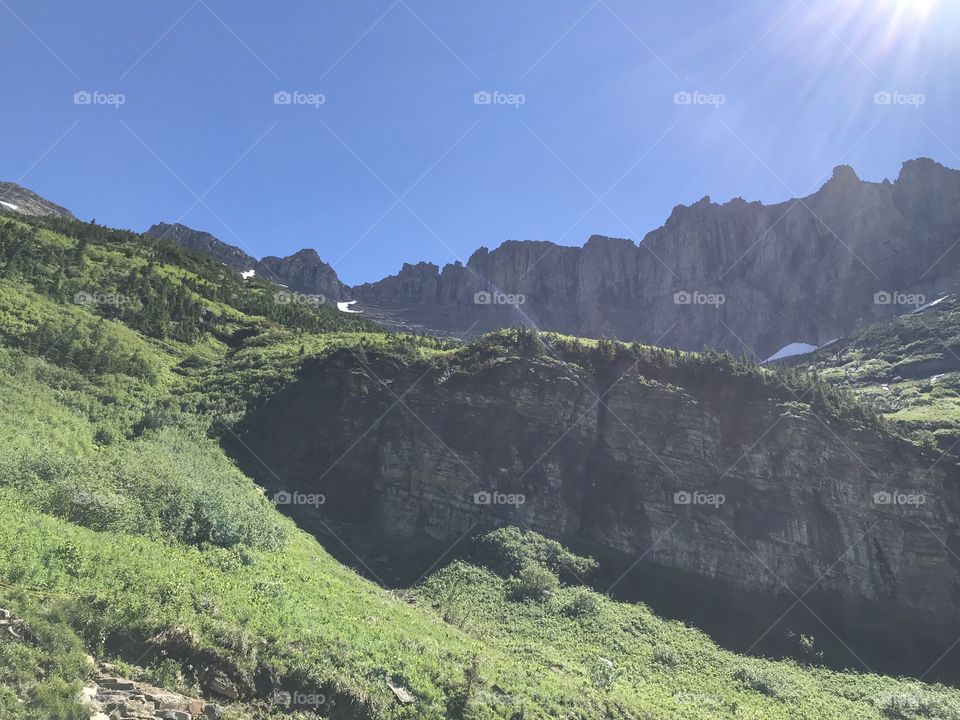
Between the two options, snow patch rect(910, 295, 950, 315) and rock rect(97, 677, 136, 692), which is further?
snow patch rect(910, 295, 950, 315)

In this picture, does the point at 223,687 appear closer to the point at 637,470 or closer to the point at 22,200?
the point at 637,470

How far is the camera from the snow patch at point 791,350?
6681 inches

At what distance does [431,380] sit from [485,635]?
24397mm

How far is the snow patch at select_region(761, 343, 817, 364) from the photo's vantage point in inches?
6681

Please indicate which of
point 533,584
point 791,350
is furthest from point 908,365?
point 533,584

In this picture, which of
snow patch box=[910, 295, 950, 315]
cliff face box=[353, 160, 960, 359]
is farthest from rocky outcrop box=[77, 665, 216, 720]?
snow patch box=[910, 295, 950, 315]

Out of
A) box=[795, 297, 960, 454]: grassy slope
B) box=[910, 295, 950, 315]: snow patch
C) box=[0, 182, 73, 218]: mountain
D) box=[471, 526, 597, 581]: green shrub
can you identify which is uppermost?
box=[0, 182, 73, 218]: mountain

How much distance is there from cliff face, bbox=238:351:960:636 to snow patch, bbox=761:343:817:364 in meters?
132

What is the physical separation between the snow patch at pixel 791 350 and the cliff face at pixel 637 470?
13190 cm

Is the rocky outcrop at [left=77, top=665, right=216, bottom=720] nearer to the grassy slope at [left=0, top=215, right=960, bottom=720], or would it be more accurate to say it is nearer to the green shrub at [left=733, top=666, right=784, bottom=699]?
the grassy slope at [left=0, top=215, right=960, bottom=720]

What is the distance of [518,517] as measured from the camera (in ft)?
142

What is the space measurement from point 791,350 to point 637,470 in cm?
14960

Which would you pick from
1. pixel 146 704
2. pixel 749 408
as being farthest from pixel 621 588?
pixel 146 704

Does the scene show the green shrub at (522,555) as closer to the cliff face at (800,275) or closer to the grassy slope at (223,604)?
the grassy slope at (223,604)
